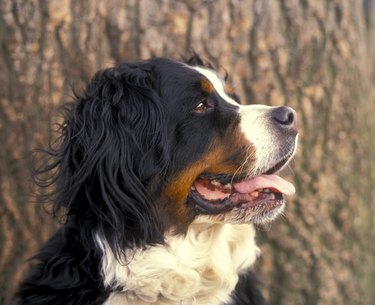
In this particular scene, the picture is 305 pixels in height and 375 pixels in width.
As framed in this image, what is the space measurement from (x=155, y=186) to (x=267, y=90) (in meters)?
1.51

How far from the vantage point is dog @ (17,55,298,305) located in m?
3.45

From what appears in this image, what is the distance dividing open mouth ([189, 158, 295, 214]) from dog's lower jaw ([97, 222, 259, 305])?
16 cm

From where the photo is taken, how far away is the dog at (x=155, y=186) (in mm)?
3453

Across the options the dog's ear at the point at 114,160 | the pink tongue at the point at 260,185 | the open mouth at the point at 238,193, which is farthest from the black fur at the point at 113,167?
the pink tongue at the point at 260,185

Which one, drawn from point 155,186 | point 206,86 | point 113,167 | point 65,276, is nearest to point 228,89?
point 206,86

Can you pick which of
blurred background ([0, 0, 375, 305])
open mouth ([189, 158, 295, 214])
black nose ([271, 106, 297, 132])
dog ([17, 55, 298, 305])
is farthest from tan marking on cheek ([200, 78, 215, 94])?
blurred background ([0, 0, 375, 305])

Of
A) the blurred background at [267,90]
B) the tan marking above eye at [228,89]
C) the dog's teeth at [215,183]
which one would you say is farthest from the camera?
the blurred background at [267,90]

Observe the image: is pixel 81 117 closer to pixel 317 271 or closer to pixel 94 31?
pixel 94 31

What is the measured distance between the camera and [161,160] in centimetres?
349

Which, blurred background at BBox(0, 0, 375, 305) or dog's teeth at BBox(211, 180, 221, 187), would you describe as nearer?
dog's teeth at BBox(211, 180, 221, 187)

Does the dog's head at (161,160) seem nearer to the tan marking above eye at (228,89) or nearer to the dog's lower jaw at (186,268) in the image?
the dog's lower jaw at (186,268)

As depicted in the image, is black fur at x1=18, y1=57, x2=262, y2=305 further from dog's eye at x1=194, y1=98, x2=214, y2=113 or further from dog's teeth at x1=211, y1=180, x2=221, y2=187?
dog's teeth at x1=211, y1=180, x2=221, y2=187

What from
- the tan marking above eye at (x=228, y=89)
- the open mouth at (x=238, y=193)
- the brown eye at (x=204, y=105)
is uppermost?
the brown eye at (x=204, y=105)

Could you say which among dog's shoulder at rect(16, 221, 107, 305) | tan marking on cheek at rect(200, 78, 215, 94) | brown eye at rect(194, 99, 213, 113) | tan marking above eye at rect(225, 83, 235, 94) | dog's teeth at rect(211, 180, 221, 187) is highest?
tan marking on cheek at rect(200, 78, 215, 94)
